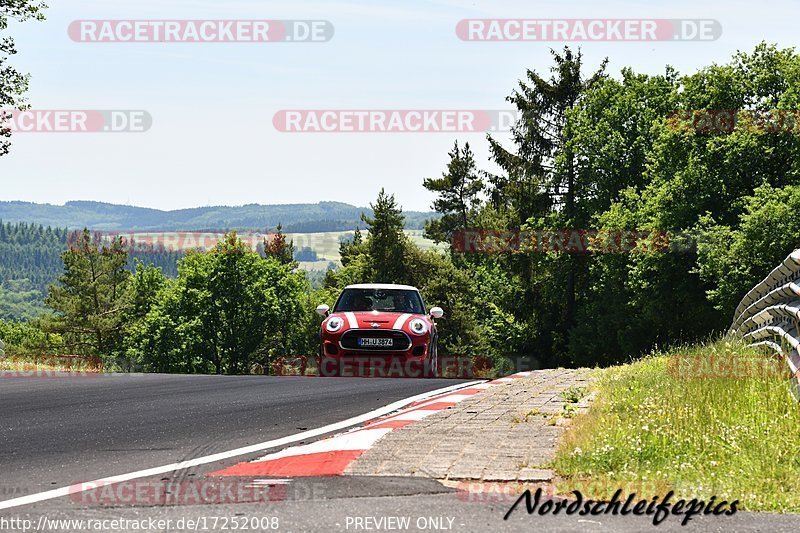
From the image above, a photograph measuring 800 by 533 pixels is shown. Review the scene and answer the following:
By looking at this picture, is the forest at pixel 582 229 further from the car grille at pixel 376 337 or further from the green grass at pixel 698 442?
the green grass at pixel 698 442

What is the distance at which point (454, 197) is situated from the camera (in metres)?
75.6

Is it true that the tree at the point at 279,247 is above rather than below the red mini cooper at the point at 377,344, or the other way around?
above

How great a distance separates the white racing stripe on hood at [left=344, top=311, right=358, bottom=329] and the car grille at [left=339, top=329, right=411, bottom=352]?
78 millimetres

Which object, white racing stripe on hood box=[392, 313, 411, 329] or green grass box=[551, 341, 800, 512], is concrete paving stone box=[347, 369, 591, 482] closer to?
green grass box=[551, 341, 800, 512]

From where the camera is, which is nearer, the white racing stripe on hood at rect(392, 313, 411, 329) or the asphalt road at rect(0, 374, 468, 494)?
the asphalt road at rect(0, 374, 468, 494)

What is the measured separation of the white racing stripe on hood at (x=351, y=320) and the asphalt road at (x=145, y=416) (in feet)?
4.04

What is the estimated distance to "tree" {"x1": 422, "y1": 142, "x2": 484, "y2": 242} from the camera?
73500mm

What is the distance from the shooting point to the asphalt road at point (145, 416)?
663 cm

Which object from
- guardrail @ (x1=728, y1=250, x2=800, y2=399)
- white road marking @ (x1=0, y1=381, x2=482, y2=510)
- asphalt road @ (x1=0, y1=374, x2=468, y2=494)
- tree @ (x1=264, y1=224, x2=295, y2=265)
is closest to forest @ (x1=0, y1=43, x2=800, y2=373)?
guardrail @ (x1=728, y1=250, x2=800, y2=399)

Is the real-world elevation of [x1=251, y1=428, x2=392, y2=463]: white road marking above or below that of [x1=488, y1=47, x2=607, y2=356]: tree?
below

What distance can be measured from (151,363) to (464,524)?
6357cm

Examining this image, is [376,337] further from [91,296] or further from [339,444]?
[91,296]

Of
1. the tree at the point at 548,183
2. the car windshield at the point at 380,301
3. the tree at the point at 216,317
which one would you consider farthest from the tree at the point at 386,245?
the car windshield at the point at 380,301

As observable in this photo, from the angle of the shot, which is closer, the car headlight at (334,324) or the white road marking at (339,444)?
the white road marking at (339,444)
